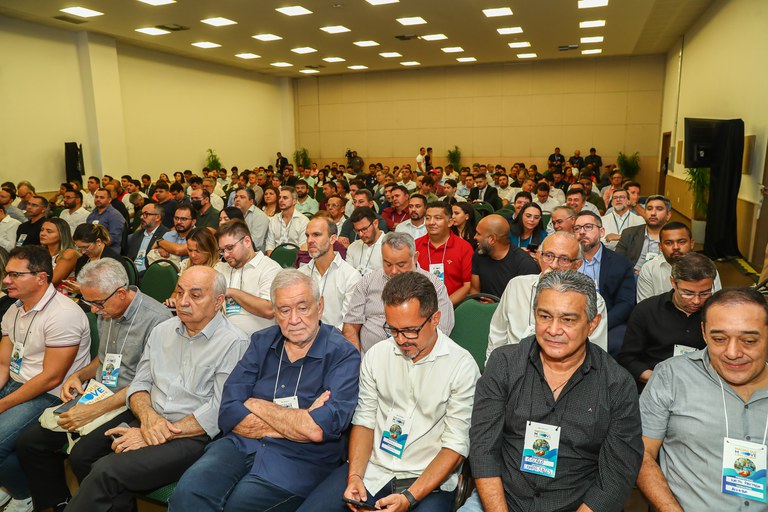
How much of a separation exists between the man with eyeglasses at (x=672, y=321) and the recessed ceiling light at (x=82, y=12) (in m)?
11.2

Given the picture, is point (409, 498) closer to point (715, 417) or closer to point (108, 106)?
point (715, 417)

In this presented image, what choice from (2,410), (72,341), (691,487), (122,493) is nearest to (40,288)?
(72,341)

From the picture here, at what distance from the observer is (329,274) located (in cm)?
380

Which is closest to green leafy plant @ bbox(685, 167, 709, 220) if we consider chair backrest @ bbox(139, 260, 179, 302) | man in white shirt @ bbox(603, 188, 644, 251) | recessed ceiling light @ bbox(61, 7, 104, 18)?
man in white shirt @ bbox(603, 188, 644, 251)

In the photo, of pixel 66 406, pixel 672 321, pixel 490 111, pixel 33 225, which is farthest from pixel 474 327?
pixel 490 111

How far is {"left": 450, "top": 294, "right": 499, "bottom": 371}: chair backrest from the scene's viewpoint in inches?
124

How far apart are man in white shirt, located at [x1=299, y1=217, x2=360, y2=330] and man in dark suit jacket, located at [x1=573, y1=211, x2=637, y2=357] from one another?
5.64ft

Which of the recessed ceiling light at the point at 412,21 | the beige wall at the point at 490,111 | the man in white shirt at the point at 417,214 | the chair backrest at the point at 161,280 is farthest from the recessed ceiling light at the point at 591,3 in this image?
the chair backrest at the point at 161,280

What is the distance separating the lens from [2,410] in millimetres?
2865

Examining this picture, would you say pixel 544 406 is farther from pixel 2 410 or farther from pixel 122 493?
pixel 2 410

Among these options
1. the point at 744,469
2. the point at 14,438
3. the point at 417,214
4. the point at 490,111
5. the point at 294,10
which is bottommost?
the point at 14,438

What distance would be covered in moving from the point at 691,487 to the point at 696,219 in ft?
32.7

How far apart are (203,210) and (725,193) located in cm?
821

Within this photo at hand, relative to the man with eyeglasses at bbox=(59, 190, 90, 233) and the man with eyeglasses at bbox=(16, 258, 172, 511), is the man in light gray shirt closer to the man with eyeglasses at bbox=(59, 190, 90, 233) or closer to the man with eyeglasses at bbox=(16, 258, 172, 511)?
the man with eyeglasses at bbox=(16, 258, 172, 511)
